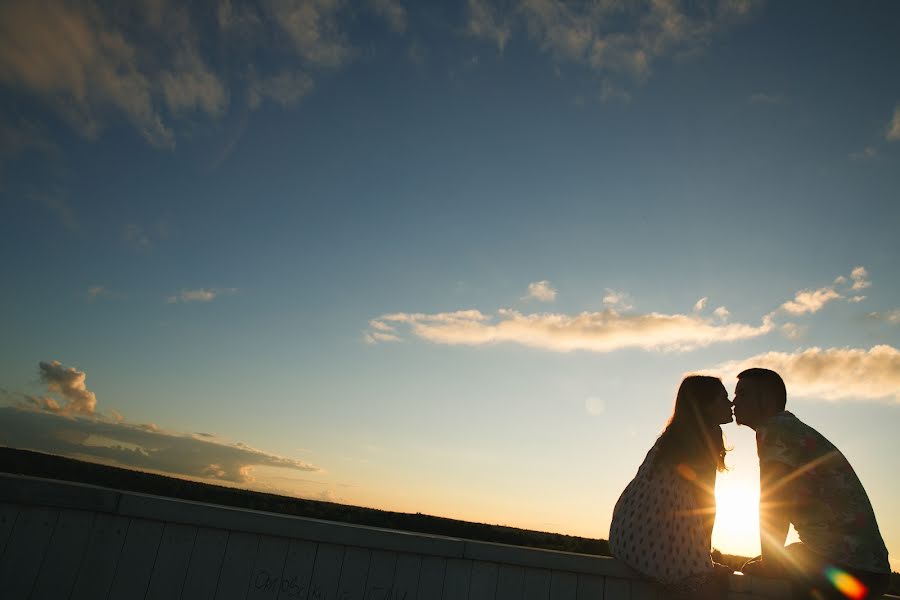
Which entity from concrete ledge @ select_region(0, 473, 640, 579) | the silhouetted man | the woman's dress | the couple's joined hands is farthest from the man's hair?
concrete ledge @ select_region(0, 473, 640, 579)

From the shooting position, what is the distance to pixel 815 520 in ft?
10.7

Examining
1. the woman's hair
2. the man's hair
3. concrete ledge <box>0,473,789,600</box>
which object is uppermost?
the man's hair

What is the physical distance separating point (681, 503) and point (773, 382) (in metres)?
1.07

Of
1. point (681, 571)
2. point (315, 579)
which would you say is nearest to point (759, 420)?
point (681, 571)

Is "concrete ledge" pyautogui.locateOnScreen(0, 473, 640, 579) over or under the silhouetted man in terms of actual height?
under

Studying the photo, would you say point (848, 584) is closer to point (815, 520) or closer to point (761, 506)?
point (815, 520)

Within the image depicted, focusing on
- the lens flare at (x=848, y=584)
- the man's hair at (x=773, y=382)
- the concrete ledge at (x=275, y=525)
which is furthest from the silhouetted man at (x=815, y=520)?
the concrete ledge at (x=275, y=525)

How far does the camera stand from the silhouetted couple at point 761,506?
3.19m

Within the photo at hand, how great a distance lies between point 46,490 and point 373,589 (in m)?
2.22

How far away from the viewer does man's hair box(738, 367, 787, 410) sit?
12.1 feet

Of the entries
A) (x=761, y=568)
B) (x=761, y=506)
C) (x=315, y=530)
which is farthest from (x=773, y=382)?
(x=315, y=530)

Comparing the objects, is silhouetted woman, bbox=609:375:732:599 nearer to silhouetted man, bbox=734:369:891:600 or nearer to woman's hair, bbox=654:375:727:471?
woman's hair, bbox=654:375:727:471

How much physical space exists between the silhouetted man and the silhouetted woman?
1.04 ft

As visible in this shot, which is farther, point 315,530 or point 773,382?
point 773,382
